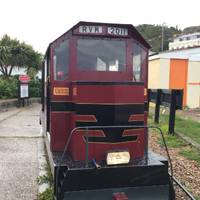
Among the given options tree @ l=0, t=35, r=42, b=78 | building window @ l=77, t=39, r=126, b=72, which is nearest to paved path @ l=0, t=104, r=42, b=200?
building window @ l=77, t=39, r=126, b=72

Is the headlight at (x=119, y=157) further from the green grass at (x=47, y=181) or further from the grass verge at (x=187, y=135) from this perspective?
the grass verge at (x=187, y=135)

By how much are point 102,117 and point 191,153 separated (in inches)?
160

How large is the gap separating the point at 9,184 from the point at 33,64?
869 inches

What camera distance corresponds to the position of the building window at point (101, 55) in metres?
5.07

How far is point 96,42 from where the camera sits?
513cm

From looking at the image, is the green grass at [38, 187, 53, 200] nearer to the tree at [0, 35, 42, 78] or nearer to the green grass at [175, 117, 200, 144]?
the green grass at [175, 117, 200, 144]

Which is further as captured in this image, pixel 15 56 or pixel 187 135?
pixel 15 56

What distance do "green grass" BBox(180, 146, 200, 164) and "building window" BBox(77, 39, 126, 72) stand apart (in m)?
3.42

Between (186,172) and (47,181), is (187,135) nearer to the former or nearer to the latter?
(186,172)

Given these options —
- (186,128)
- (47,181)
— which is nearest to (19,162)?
(47,181)

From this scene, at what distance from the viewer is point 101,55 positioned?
5133 millimetres

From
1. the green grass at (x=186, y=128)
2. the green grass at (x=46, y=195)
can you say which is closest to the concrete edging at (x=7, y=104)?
the green grass at (x=186, y=128)

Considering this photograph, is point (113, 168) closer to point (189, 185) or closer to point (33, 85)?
point (189, 185)

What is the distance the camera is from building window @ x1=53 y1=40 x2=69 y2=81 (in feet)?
16.7
